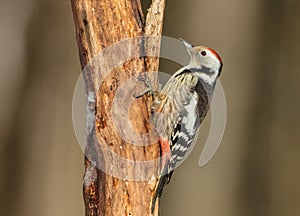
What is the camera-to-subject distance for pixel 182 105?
9.61 ft

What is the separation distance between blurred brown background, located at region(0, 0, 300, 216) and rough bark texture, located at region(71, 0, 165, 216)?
2.19m

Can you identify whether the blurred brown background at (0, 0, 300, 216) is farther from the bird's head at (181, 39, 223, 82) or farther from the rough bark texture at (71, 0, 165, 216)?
the rough bark texture at (71, 0, 165, 216)

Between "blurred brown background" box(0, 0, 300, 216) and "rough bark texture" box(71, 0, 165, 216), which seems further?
"blurred brown background" box(0, 0, 300, 216)

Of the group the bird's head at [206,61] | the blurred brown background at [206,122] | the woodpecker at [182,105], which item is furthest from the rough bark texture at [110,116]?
the blurred brown background at [206,122]

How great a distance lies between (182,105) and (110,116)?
487 millimetres

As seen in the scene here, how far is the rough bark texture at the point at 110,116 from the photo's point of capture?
8.33ft

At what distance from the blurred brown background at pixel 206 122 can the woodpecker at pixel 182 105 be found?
1788mm

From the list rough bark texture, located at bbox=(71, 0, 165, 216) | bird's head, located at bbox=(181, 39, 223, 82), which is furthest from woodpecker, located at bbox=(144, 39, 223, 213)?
rough bark texture, located at bbox=(71, 0, 165, 216)

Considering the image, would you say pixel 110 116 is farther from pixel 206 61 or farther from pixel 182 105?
pixel 206 61

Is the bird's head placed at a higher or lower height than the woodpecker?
higher

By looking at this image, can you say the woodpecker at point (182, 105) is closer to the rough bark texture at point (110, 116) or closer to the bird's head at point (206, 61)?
the bird's head at point (206, 61)

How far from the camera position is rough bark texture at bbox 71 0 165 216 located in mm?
2539
